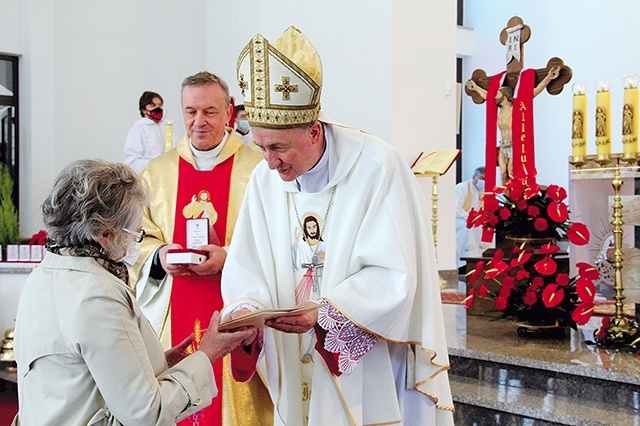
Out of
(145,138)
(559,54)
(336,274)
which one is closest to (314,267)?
(336,274)

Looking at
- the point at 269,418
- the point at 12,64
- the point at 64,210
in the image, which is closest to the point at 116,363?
the point at 64,210

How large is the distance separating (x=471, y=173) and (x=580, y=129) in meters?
9.08

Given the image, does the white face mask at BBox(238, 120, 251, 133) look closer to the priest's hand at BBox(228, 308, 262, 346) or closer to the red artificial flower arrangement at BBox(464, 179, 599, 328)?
the red artificial flower arrangement at BBox(464, 179, 599, 328)

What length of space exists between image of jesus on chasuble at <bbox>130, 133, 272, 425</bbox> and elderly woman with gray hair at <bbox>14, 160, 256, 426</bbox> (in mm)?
1144

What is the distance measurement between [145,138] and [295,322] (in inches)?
272

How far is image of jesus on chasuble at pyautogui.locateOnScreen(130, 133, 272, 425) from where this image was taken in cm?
332

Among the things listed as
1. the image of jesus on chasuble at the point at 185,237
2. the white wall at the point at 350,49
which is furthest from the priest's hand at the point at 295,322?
the white wall at the point at 350,49

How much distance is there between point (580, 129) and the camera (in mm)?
4930

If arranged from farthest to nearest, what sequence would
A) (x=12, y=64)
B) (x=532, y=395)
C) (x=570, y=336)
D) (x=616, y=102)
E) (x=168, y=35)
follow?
1. (x=616, y=102)
2. (x=168, y=35)
3. (x=12, y=64)
4. (x=570, y=336)
5. (x=532, y=395)

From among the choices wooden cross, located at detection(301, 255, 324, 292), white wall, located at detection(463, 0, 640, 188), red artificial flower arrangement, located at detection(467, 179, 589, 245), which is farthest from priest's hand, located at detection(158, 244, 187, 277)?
white wall, located at detection(463, 0, 640, 188)

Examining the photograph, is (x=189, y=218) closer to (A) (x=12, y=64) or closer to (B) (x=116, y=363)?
(B) (x=116, y=363)

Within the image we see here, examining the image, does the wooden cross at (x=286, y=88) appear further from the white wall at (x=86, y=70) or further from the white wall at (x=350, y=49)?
the white wall at (x=86, y=70)

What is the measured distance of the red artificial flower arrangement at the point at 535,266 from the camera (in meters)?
4.44

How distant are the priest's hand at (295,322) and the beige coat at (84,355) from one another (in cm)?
39
